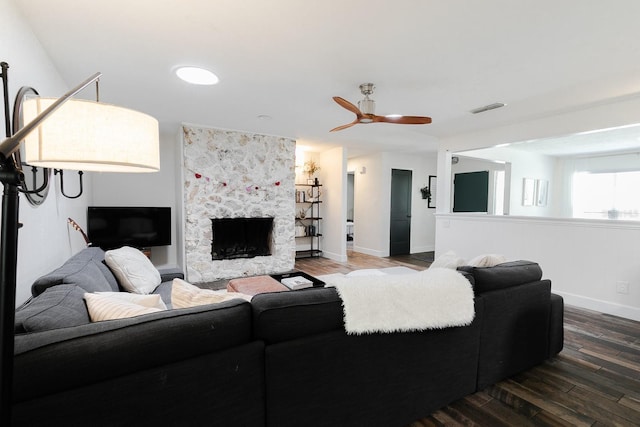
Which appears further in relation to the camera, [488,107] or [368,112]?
[488,107]

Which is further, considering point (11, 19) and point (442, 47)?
point (442, 47)

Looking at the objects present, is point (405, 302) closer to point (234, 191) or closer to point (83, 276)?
point (83, 276)

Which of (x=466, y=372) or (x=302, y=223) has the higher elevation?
(x=302, y=223)

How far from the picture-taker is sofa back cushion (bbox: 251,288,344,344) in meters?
1.23

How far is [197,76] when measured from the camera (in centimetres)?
262

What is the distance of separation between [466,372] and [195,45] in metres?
2.79

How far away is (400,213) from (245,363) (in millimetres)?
6038

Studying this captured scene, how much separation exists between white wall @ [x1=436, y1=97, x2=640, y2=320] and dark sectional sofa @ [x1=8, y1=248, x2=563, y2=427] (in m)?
2.40

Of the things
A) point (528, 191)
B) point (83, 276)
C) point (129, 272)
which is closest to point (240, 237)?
point (129, 272)

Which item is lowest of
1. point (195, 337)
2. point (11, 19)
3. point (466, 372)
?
point (466, 372)

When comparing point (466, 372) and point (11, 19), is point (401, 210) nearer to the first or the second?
point (466, 372)

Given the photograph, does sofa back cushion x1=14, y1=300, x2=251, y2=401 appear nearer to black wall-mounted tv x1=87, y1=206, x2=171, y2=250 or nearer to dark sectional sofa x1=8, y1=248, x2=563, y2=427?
dark sectional sofa x1=8, y1=248, x2=563, y2=427

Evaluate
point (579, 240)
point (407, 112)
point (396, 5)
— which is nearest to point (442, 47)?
point (396, 5)

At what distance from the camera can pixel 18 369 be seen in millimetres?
828
